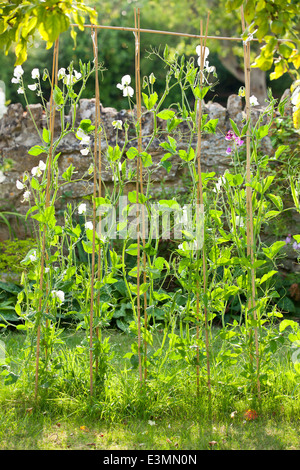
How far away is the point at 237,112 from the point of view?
16.7ft

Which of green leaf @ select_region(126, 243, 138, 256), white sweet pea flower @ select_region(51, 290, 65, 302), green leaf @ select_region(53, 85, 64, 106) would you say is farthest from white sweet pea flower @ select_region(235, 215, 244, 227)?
green leaf @ select_region(53, 85, 64, 106)

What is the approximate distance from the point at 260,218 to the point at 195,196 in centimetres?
34

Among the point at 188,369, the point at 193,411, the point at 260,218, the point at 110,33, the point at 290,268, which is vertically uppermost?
the point at 110,33

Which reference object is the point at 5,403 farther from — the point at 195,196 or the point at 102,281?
the point at 195,196

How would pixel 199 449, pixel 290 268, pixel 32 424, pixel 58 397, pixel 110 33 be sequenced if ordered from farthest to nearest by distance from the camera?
pixel 110 33
pixel 290 268
pixel 58 397
pixel 32 424
pixel 199 449

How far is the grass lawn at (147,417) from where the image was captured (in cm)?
224

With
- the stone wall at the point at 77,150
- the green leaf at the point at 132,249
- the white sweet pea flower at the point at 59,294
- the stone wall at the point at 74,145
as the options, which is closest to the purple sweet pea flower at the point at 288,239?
the stone wall at the point at 77,150

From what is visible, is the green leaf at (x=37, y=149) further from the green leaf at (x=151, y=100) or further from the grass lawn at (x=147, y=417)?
the grass lawn at (x=147, y=417)

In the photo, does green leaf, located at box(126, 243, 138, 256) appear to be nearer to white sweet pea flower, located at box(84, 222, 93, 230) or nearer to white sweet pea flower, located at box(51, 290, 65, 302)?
white sweet pea flower, located at box(84, 222, 93, 230)

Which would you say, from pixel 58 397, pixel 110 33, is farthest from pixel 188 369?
pixel 110 33

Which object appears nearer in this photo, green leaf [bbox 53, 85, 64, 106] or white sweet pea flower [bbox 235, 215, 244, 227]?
green leaf [bbox 53, 85, 64, 106]

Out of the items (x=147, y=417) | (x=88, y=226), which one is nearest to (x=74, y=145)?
(x=88, y=226)

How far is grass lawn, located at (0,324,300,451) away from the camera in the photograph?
2.24 meters

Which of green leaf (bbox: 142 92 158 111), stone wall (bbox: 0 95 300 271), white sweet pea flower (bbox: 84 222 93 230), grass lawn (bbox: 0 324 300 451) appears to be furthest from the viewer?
stone wall (bbox: 0 95 300 271)
